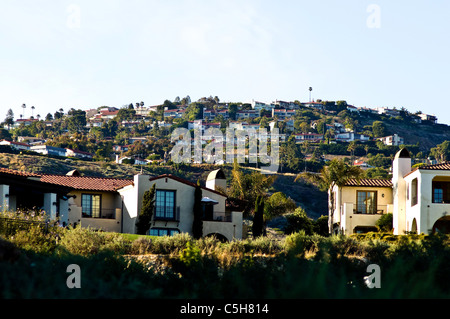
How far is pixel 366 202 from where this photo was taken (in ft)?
166

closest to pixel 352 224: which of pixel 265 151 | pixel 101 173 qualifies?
pixel 101 173

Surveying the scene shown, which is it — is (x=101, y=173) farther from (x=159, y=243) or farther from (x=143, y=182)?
(x=159, y=243)

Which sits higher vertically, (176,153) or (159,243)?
(176,153)

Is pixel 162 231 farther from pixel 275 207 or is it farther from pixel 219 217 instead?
pixel 275 207

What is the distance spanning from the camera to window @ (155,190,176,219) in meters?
46.5

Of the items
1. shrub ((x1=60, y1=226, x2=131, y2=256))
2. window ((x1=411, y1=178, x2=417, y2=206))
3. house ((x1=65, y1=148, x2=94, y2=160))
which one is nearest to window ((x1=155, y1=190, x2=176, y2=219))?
shrub ((x1=60, y1=226, x2=131, y2=256))

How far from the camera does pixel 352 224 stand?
49.0 meters

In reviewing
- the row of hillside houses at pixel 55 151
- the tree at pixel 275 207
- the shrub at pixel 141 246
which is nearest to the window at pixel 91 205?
the shrub at pixel 141 246

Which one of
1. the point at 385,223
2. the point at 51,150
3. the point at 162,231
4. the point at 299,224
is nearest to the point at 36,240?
the point at 162,231

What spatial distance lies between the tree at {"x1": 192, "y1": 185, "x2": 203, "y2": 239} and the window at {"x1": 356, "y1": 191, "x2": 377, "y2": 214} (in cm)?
1051

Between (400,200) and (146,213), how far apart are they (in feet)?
50.2
